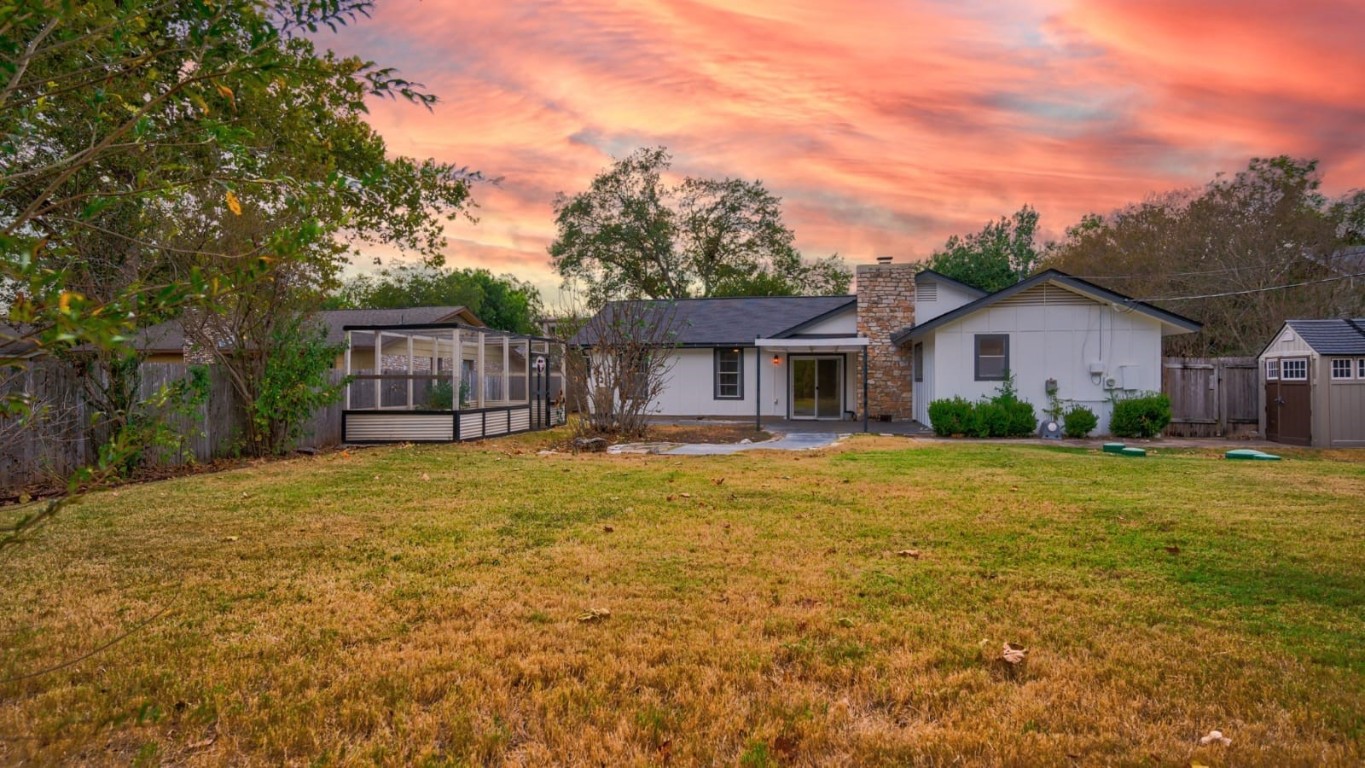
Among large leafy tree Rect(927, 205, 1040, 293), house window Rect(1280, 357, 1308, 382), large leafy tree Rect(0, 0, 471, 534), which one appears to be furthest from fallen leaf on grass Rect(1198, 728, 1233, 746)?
large leafy tree Rect(927, 205, 1040, 293)

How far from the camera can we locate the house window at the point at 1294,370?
1480 cm

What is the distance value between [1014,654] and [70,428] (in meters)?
10.7

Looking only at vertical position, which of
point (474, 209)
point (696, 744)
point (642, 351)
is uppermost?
point (474, 209)

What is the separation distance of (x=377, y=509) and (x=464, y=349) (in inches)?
398

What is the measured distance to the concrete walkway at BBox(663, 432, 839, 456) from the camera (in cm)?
1289

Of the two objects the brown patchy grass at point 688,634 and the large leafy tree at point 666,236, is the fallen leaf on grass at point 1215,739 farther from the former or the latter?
the large leafy tree at point 666,236

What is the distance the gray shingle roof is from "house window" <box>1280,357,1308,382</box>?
1.60 ft

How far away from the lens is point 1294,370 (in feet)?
49.6

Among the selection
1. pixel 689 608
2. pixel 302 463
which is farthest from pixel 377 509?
pixel 302 463

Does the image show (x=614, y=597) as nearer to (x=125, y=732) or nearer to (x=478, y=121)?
(x=125, y=732)

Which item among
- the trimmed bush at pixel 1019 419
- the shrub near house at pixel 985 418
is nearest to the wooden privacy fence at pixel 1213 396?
Result: the trimmed bush at pixel 1019 419

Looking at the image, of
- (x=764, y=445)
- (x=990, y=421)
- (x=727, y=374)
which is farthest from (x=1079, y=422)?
(x=727, y=374)

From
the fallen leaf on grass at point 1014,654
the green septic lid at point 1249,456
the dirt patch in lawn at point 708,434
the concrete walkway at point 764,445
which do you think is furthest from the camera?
the dirt patch in lawn at point 708,434

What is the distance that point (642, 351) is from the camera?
15484 millimetres
